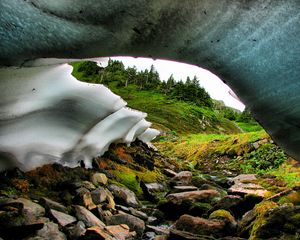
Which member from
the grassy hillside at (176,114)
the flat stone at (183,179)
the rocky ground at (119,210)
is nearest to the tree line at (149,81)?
the grassy hillside at (176,114)

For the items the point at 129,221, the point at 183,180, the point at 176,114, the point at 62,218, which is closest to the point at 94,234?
the point at 62,218

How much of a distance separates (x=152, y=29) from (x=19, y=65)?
0.69m

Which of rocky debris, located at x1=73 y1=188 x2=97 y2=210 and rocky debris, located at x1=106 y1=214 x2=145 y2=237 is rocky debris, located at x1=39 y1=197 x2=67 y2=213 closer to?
rocky debris, located at x1=73 y1=188 x2=97 y2=210

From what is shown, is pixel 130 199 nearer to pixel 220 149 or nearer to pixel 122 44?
pixel 122 44

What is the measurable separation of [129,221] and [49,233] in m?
1.47

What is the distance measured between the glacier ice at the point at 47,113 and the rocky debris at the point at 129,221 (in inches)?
44.3

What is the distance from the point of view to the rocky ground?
11.2 ft

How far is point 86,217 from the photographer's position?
3.92 meters

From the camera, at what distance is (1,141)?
3.74 meters

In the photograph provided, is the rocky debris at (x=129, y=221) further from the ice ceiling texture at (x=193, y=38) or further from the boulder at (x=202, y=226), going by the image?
the ice ceiling texture at (x=193, y=38)

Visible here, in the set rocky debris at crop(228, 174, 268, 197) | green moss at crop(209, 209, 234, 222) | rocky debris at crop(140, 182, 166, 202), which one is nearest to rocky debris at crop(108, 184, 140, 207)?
rocky debris at crop(140, 182, 166, 202)

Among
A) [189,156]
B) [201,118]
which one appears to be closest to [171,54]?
[189,156]

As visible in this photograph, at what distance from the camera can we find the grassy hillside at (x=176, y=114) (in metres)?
43.3

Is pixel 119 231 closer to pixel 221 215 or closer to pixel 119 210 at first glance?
pixel 119 210
